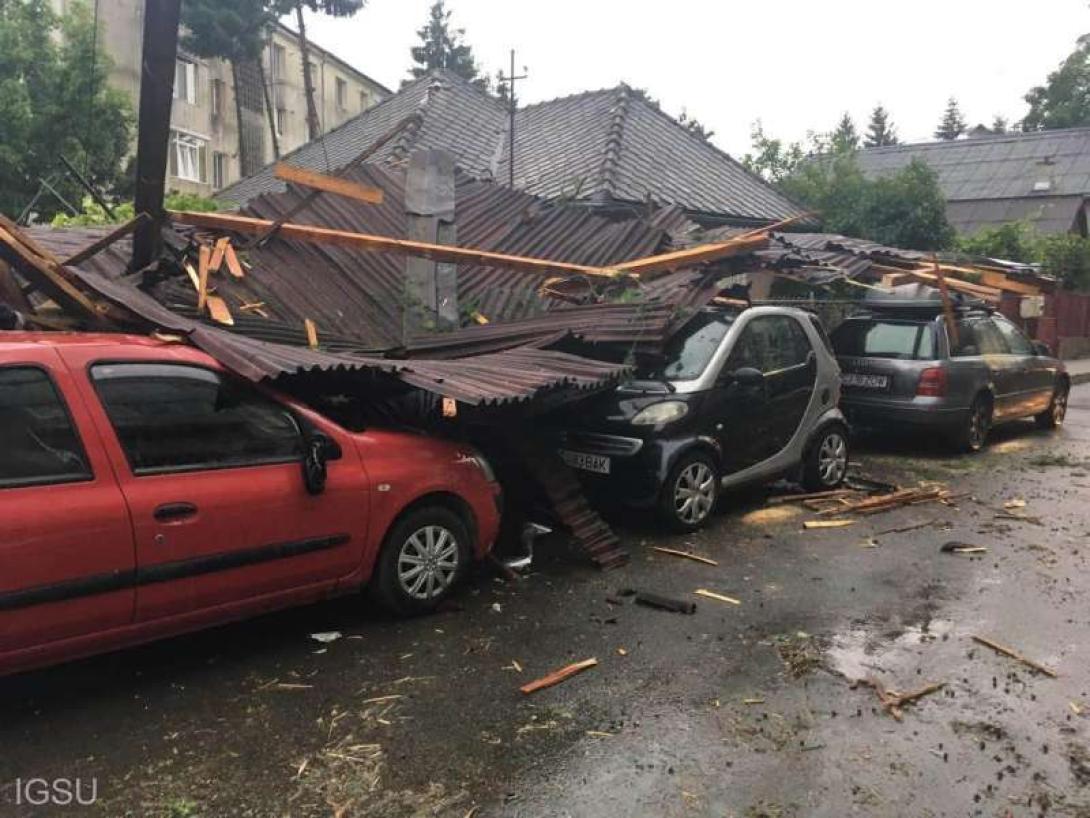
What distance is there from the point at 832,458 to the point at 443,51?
49.8 metres

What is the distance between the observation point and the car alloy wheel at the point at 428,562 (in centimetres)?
462

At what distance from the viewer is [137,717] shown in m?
3.55

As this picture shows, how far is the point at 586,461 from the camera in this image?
644 centimetres

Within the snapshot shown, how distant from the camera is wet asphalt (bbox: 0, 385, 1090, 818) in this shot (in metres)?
3.05

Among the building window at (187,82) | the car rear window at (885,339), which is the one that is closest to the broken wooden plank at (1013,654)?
the car rear window at (885,339)

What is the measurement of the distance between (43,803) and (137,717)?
604mm

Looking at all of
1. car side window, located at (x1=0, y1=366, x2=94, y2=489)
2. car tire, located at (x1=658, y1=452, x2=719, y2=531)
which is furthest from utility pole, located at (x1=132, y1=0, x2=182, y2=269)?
car tire, located at (x1=658, y1=452, x2=719, y2=531)

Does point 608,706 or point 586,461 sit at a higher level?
point 586,461

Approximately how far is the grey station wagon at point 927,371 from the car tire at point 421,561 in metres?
6.08

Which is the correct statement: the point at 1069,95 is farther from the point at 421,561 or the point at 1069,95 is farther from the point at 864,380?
the point at 421,561

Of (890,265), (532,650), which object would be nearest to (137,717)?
(532,650)

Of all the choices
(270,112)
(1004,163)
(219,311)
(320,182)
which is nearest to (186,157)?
(270,112)

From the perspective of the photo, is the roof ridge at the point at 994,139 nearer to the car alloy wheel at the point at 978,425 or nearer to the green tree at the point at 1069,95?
the green tree at the point at 1069,95

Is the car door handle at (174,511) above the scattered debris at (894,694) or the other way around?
above
